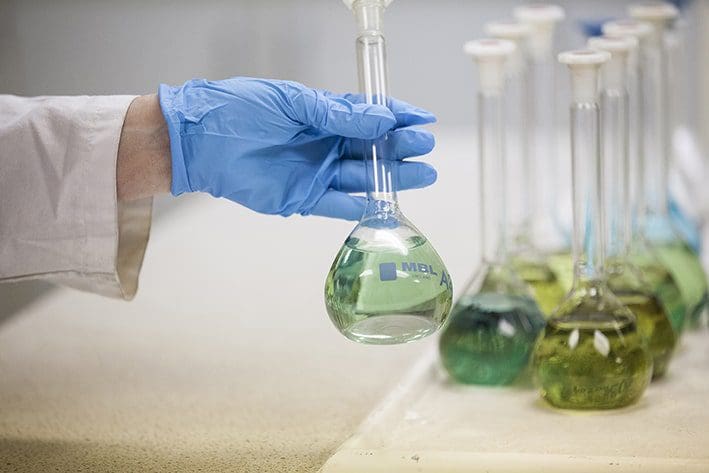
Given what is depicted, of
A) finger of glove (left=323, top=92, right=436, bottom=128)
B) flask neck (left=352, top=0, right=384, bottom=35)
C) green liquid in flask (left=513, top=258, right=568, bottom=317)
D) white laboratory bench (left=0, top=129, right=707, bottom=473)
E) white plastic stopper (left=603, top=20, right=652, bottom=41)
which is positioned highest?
flask neck (left=352, top=0, right=384, bottom=35)

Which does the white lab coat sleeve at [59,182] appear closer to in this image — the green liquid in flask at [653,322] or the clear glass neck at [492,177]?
the clear glass neck at [492,177]

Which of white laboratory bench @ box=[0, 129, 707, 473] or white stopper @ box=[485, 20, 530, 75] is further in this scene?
white stopper @ box=[485, 20, 530, 75]

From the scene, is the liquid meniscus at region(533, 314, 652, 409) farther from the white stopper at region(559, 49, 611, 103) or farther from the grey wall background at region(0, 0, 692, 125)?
the grey wall background at region(0, 0, 692, 125)

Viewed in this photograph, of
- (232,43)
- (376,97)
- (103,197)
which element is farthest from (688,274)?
(232,43)

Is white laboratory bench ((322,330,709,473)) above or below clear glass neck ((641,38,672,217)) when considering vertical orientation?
below

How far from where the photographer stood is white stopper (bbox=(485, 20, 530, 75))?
122cm

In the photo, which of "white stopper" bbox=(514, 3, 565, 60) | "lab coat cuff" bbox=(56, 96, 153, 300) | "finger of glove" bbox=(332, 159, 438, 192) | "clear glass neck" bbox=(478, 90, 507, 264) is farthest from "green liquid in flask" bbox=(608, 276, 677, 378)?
"lab coat cuff" bbox=(56, 96, 153, 300)

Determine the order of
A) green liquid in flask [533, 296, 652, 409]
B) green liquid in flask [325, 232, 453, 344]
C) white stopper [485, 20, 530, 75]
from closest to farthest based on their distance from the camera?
green liquid in flask [325, 232, 453, 344] → green liquid in flask [533, 296, 652, 409] → white stopper [485, 20, 530, 75]

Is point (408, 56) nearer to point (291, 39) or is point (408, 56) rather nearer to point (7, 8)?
point (291, 39)

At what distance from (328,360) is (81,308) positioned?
382mm

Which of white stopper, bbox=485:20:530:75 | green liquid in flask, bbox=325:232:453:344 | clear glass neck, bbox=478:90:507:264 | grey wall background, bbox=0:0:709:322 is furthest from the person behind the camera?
grey wall background, bbox=0:0:709:322

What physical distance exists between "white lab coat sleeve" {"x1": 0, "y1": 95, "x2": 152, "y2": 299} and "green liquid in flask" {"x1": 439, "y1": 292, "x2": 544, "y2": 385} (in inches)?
12.9

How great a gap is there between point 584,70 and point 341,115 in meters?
0.21

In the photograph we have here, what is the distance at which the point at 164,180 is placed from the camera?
40.3 inches
